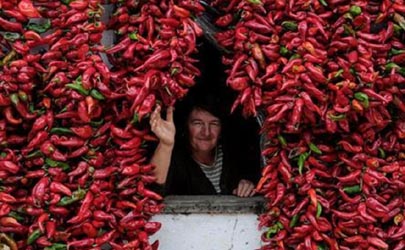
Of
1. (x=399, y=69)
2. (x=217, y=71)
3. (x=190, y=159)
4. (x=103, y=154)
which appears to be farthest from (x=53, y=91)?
(x=217, y=71)

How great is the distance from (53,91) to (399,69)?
1382 millimetres

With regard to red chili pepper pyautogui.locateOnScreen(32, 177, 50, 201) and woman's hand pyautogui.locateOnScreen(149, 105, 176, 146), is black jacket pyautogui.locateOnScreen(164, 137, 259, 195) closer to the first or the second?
woman's hand pyautogui.locateOnScreen(149, 105, 176, 146)

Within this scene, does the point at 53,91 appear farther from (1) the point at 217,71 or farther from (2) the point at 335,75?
(1) the point at 217,71

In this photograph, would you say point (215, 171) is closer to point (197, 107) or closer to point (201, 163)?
point (201, 163)

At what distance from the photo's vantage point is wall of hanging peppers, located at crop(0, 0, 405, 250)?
128 inches

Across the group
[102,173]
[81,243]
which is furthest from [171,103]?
[81,243]

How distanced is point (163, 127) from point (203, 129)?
0.64m

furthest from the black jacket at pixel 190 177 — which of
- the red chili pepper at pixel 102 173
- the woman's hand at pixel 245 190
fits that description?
the red chili pepper at pixel 102 173

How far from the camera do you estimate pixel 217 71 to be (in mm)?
4930

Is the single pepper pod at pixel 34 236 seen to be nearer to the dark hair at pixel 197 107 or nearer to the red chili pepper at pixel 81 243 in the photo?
the red chili pepper at pixel 81 243

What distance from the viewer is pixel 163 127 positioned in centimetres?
351

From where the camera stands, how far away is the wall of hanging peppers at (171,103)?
326cm

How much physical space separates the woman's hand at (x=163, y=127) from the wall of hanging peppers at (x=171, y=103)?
2.1 inches

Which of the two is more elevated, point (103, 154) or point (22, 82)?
point (22, 82)
